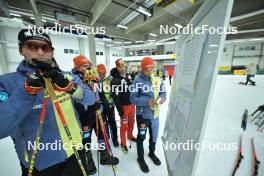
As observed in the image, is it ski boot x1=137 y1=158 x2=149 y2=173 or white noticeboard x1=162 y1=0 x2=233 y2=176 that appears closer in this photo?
white noticeboard x1=162 y1=0 x2=233 y2=176

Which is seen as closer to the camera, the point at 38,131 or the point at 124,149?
the point at 38,131

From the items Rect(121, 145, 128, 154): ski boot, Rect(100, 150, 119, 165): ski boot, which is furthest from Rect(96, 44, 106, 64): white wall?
Rect(100, 150, 119, 165): ski boot

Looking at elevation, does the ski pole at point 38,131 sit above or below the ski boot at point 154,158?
above

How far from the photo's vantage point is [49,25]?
8.59 meters

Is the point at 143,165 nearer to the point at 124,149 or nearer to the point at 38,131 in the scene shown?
the point at 124,149

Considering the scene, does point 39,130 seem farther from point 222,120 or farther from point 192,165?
point 222,120

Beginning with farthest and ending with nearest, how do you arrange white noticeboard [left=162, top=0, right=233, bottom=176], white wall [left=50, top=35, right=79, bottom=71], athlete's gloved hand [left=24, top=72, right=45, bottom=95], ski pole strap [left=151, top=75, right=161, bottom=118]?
white wall [left=50, top=35, right=79, bottom=71]
ski pole strap [left=151, top=75, right=161, bottom=118]
athlete's gloved hand [left=24, top=72, right=45, bottom=95]
white noticeboard [left=162, top=0, right=233, bottom=176]

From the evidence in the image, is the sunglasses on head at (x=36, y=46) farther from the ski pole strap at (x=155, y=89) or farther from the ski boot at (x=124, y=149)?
the ski boot at (x=124, y=149)

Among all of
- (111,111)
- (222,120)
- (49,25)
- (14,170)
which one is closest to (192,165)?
(111,111)

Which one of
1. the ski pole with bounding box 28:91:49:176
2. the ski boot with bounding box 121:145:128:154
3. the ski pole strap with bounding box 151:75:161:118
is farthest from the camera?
the ski boot with bounding box 121:145:128:154

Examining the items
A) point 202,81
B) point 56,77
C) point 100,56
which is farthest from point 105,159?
point 100,56

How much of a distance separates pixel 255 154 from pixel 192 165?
89.6 inches

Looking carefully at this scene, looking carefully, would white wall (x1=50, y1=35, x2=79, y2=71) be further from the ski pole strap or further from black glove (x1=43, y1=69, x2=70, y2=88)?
black glove (x1=43, y1=69, x2=70, y2=88)

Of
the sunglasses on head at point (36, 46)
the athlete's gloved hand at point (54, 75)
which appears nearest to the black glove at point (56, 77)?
the athlete's gloved hand at point (54, 75)
